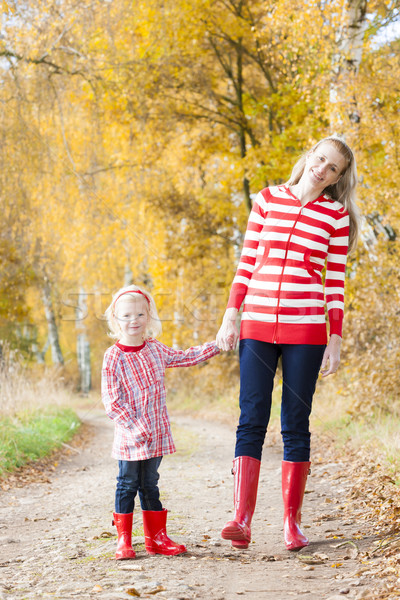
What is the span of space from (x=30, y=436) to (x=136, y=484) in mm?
4167

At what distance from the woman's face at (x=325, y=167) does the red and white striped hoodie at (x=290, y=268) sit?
3.7 inches

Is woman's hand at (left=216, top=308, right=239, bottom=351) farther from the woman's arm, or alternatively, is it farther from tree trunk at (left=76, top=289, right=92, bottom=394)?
tree trunk at (left=76, top=289, right=92, bottom=394)

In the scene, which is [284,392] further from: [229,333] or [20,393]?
[20,393]

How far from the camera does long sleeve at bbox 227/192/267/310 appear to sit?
3.25m

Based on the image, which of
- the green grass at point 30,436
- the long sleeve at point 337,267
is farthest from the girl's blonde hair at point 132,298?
the green grass at point 30,436

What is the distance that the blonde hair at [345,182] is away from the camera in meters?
3.27

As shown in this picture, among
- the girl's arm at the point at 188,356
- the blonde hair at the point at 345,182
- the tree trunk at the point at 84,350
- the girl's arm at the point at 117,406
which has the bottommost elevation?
the tree trunk at the point at 84,350

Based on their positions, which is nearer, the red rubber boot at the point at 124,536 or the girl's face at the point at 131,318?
the red rubber boot at the point at 124,536

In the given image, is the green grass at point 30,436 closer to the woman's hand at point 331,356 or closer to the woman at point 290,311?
the woman at point 290,311

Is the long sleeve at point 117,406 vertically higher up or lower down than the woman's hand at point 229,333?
lower down

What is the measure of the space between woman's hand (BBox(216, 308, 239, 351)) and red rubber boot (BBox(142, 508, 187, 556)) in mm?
870

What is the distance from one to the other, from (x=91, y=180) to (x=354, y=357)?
7.67 meters

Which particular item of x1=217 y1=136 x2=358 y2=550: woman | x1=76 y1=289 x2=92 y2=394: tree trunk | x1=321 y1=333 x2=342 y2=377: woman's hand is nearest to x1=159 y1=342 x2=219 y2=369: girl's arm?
x1=217 y1=136 x2=358 y2=550: woman

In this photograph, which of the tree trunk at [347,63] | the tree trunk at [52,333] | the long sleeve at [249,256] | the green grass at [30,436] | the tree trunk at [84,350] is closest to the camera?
the long sleeve at [249,256]
